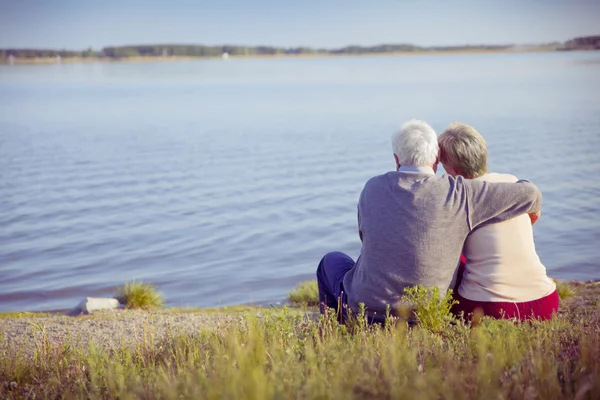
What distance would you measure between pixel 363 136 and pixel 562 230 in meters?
12.9

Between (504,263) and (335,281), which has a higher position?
(504,263)

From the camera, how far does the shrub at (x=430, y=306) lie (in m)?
4.13

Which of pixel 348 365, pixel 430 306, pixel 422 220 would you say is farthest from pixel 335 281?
pixel 348 365

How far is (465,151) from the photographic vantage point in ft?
14.5

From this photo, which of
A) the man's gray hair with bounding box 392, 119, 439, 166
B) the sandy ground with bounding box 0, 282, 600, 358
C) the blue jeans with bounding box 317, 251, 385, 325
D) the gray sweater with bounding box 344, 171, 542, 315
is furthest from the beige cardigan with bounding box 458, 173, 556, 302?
the sandy ground with bounding box 0, 282, 600, 358

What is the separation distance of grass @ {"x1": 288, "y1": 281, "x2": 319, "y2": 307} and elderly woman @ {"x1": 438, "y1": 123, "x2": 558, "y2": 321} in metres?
3.39

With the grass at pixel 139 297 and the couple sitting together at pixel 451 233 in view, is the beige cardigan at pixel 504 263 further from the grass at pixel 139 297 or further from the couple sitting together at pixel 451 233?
the grass at pixel 139 297

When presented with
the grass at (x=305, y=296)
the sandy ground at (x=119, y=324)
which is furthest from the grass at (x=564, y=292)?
the grass at (x=305, y=296)

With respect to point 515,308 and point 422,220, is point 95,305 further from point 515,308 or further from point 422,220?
point 515,308

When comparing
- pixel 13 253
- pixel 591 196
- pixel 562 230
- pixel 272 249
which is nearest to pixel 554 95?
pixel 591 196

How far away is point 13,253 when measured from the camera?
10984mm

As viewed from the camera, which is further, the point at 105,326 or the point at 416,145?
the point at 105,326

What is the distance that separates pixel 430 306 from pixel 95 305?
480cm

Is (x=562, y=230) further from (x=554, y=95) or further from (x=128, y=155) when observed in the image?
(x=554, y=95)
